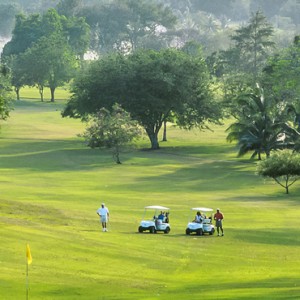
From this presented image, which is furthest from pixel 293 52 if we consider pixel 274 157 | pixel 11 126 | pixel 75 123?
pixel 274 157

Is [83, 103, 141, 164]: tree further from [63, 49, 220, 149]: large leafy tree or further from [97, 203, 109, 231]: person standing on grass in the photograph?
[97, 203, 109, 231]: person standing on grass

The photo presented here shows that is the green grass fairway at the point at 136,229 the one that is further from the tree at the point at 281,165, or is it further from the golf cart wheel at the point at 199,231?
the tree at the point at 281,165

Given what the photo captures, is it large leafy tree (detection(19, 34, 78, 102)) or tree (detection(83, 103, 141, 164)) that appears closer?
tree (detection(83, 103, 141, 164))

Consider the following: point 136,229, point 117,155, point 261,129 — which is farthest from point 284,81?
point 136,229

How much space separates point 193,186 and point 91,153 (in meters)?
31.2

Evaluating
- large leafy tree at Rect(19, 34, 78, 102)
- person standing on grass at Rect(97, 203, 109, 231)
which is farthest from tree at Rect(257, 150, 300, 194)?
large leafy tree at Rect(19, 34, 78, 102)

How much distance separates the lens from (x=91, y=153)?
116312 millimetres

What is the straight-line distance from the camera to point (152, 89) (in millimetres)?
121562

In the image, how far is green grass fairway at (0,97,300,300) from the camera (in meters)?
39.7

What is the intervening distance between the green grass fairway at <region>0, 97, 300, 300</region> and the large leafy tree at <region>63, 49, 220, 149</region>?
24.2 feet

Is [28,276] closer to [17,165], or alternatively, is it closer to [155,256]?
[155,256]

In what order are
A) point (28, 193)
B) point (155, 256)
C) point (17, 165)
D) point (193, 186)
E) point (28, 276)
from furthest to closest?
point (17, 165), point (193, 186), point (28, 193), point (155, 256), point (28, 276)

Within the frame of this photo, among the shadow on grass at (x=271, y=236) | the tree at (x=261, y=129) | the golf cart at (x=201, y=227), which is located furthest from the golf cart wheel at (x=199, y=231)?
the tree at (x=261, y=129)

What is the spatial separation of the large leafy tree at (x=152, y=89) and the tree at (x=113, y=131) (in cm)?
683
